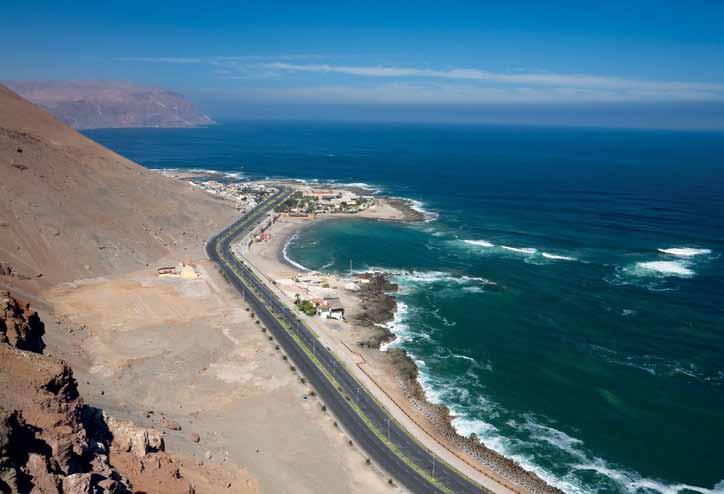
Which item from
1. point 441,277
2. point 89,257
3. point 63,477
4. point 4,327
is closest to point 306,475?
point 63,477

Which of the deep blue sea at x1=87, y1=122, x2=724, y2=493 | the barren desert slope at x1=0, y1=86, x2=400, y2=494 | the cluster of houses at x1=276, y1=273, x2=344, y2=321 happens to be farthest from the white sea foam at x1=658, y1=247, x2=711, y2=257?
the barren desert slope at x1=0, y1=86, x2=400, y2=494

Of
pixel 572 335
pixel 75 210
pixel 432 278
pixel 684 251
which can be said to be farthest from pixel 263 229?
pixel 684 251

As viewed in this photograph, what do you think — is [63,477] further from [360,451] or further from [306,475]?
[360,451]

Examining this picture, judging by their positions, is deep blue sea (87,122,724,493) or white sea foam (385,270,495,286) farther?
white sea foam (385,270,495,286)

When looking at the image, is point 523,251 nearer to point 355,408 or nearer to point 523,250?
point 523,250

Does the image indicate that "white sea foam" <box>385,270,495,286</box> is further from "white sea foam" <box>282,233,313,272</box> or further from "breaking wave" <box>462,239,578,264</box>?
"white sea foam" <box>282,233,313,272</box>

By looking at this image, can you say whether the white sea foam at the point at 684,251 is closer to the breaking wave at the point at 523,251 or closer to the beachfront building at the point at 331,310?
the breaking wave at the point at 523,251
